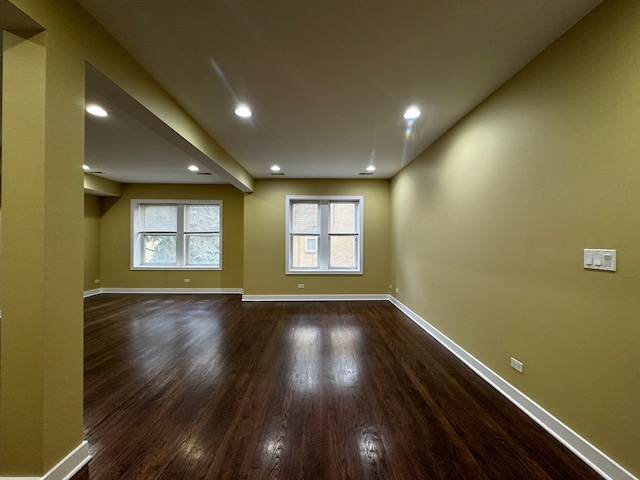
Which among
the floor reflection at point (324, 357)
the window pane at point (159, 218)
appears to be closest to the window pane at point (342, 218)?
the floor reflection at point (324, 357)

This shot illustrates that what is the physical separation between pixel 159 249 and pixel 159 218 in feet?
2.50

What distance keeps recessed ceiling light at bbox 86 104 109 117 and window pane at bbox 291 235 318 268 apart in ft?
12.5

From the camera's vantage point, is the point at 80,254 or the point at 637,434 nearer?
the point at 637,434

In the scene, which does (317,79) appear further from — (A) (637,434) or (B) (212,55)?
(A) (637,434)

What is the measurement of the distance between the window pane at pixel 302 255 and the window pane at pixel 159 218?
3206mm

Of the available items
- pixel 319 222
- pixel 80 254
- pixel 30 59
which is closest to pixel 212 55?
pixel 30 59

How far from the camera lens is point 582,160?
1.68 m

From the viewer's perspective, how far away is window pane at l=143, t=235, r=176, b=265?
6.92m

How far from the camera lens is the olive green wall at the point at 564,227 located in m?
1.45

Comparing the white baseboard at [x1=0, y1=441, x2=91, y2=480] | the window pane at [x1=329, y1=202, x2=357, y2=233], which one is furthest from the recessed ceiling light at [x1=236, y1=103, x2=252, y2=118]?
the window pane at [x1=329, y1=202, x2=357, y2=233]

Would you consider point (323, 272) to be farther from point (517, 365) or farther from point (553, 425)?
point (553, 425)

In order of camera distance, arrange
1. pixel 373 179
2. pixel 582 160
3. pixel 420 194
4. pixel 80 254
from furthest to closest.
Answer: pixel 373 179 < pixel 420 194 < pixel 582 160 < pixel 80 254

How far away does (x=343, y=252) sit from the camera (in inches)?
243

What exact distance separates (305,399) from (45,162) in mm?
2228
